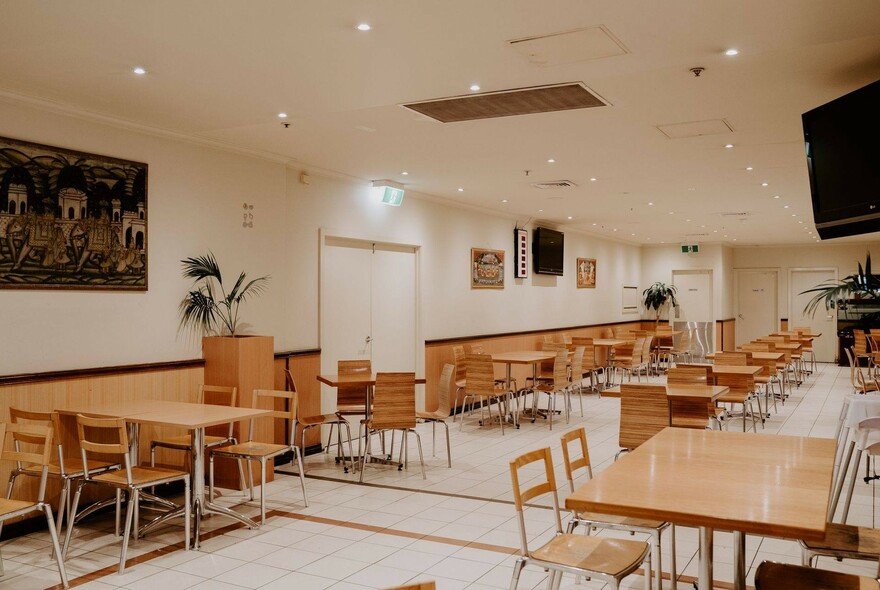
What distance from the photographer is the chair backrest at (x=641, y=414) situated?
550cm

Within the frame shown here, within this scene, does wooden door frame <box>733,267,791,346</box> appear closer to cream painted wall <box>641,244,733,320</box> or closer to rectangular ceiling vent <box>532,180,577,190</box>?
cream painted wall <box>641,244,733,320</box>

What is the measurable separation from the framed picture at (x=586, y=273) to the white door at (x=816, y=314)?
22.0ft

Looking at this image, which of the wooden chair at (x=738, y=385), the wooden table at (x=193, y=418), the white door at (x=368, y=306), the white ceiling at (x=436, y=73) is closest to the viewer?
the white ceiling at (x=436, y=73)

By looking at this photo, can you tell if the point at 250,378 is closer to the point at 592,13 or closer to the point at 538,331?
the point at 592,13

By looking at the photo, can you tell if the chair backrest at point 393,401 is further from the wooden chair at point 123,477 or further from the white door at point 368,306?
the wooden chair at point 123,477

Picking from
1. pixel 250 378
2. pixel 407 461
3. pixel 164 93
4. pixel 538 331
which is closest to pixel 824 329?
pixel 538 331

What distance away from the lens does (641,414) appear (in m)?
5.57

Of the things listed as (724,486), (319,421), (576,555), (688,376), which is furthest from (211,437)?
(688,376)

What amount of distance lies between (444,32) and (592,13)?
787 mm

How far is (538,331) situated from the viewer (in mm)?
13219

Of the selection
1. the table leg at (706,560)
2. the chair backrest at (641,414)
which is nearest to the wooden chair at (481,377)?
the chair backrest at (641,414)

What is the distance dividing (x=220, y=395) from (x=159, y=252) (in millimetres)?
1397

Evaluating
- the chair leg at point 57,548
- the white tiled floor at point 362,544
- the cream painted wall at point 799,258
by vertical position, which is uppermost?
the cream painted wall at point 799,258

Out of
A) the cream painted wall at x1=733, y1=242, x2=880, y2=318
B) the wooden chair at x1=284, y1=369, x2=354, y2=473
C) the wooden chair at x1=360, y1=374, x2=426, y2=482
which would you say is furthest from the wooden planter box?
the cream painted wall at x1=733, y1=242, x2=880, y2=318
